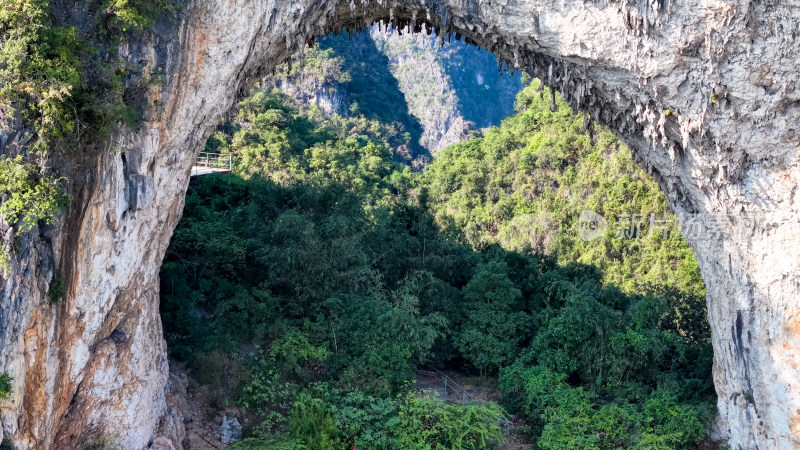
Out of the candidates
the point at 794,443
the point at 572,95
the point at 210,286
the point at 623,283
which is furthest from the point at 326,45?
the point at 794,443

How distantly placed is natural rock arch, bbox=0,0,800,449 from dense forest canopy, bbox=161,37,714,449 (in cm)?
121

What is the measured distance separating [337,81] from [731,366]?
26.2 m

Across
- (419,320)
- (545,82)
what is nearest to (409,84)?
(419,320)

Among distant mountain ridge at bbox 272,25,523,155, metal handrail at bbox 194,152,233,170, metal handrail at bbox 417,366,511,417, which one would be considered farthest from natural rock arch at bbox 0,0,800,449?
distant mountain ridge at bbox 272,25,523,155

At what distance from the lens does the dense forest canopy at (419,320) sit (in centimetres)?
1000

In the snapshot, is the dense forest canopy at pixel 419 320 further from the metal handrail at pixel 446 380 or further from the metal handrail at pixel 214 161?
the metal handrail at pixel 214 161

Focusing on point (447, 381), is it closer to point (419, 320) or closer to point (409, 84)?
point (419, 320)

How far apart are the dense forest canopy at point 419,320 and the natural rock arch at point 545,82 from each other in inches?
47.5

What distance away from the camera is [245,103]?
73.6 ft

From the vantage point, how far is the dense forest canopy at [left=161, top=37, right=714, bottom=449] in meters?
10.0

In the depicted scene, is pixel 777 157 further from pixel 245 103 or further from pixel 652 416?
pixel 245 103

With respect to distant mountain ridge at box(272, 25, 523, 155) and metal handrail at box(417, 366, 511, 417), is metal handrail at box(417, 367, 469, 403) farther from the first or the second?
distant mountain ridge at box(272, 25, 523, 155)

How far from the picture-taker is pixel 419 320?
40.0 ft

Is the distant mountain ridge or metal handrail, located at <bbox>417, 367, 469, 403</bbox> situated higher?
the distant mountain ridge
